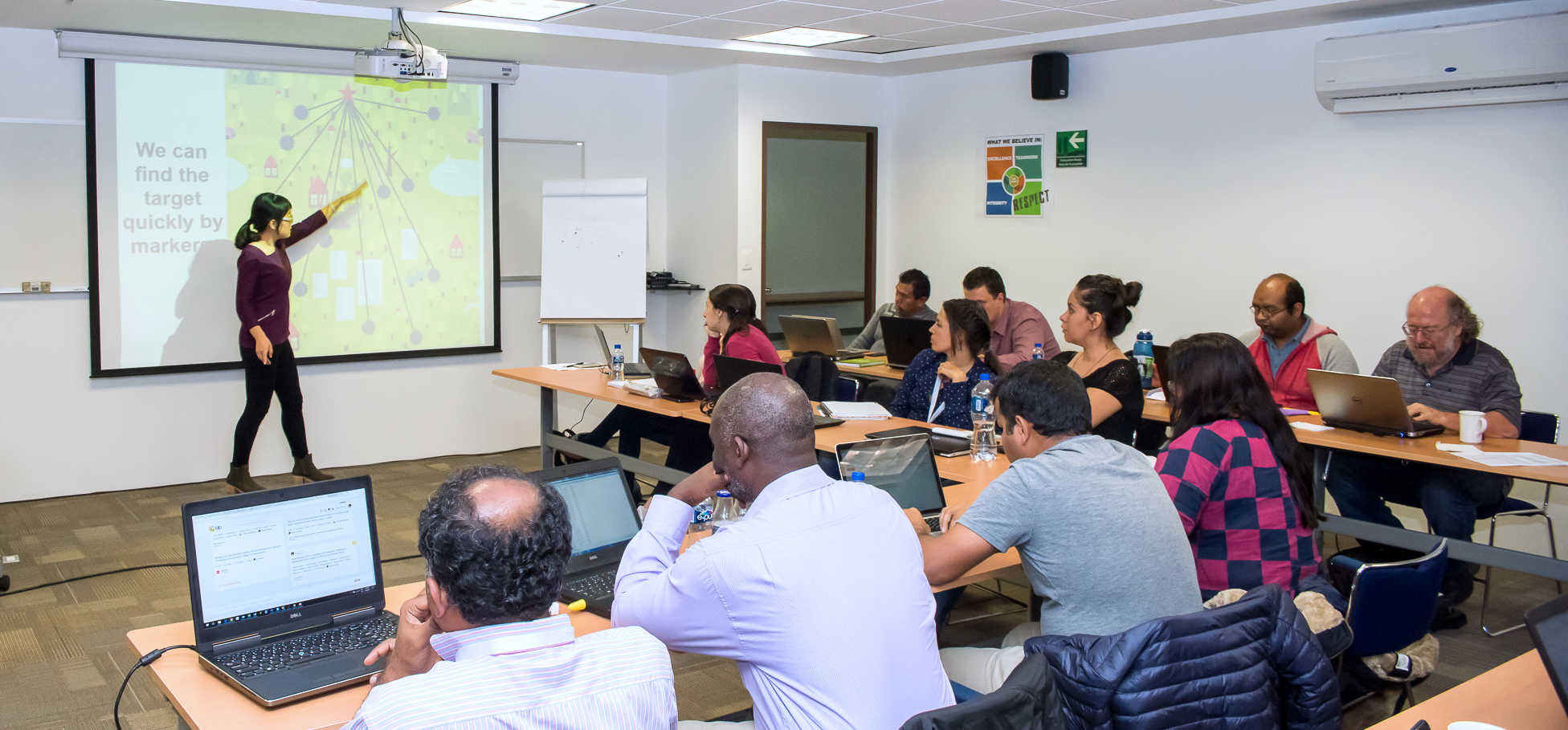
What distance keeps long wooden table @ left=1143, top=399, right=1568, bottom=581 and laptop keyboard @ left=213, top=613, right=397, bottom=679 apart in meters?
A: 3.02

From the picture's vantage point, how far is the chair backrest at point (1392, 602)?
2.43 meters

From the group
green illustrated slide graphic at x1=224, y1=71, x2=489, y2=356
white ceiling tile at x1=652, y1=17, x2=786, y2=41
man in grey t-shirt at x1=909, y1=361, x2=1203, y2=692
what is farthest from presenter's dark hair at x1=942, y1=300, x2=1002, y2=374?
green illustrated slide graphic at x1=224, y1=71, x2=489, y2=356

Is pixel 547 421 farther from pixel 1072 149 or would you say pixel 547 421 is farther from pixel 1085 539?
pixel 1085 539

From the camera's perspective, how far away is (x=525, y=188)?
7.03 m

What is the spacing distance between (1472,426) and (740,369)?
269 centimetres

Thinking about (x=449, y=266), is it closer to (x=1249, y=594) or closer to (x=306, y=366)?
(x=306, y=366)

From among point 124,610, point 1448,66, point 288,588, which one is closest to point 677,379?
point 124,610

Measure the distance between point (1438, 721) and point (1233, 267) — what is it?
4399 mm

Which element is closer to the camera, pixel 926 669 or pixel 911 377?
pixel 926 669

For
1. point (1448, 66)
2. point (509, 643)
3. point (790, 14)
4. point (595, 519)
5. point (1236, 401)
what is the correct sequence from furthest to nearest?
point (790, 14) → point (1448, 66) → point (1236, 401) → point (595, 519) → point (509, 643)

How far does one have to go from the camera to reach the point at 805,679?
5.61 ft

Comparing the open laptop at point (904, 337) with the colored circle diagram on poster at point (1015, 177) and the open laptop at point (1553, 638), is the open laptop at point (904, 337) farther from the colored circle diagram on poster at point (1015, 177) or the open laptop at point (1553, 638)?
the open laptop at point (1553, 638)

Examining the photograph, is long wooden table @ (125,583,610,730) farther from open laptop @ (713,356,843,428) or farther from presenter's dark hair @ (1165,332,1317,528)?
open laptop @ (713,356,843,428)

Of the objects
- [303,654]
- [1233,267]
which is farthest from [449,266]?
[303,654]
